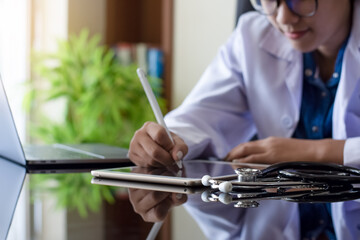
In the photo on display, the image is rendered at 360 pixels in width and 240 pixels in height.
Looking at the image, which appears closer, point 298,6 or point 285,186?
point 285,186

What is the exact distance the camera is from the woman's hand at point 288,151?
3.35 ft

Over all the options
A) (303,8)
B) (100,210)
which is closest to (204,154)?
(303,8)

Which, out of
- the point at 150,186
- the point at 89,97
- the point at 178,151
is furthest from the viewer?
the point at 89,97

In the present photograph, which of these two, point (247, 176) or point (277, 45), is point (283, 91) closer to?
point (277, 45)

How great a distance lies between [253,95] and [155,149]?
0.62 metres

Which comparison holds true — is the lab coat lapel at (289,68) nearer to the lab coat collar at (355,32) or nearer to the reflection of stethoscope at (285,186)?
the lab coat collar at (355,32)

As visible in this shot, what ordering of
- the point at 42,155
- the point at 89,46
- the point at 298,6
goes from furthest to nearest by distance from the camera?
the point at 89,46 < the point at 298,6 < the point at 42,155

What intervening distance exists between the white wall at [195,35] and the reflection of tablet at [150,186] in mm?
1987

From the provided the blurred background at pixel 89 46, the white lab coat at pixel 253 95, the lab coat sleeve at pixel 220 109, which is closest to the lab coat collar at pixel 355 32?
the white lab coat at pixel 253 95

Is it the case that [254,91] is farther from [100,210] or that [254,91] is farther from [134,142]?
[100,210]

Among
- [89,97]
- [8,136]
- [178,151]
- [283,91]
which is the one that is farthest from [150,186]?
[89,97]

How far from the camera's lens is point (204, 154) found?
3.98 feet

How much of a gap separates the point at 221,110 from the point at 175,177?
74cm

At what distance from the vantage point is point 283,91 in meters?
1.38
